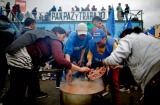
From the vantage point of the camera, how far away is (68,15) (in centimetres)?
1933

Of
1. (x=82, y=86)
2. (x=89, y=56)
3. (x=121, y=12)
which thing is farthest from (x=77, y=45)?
(x=121, y=12)

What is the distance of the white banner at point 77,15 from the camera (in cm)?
1888

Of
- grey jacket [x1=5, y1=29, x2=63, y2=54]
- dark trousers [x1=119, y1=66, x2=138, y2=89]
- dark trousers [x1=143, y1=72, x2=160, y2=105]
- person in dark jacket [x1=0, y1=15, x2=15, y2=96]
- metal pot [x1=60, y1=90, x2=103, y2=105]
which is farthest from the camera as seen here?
dark trousers [x1=119, y1=66, x2=138, y2=89]

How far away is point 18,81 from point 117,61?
1.71 meters

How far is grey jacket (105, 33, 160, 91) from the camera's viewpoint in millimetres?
2520

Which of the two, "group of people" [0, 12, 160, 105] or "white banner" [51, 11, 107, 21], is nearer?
"group of people" [0, 12, 160, 105]

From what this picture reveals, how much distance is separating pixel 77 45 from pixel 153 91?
271 centimetres

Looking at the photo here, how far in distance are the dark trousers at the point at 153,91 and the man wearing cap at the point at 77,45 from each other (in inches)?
86.6

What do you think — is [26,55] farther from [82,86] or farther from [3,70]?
[82,86]

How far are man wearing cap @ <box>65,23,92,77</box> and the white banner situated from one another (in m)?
14.2

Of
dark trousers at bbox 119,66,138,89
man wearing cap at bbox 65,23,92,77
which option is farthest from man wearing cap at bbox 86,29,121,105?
dark trousers at bbox 119,66,138,89

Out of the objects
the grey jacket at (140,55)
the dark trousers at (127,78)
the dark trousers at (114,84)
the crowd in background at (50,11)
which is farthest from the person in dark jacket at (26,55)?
the crowd in background at (50,11)

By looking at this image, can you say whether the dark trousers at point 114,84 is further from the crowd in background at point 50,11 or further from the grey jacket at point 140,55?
the crowd in background at point 50,11

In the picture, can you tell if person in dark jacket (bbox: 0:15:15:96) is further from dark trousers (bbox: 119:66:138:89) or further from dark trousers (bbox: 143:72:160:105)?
dark trousers (bbox: 119:66:138:89)
